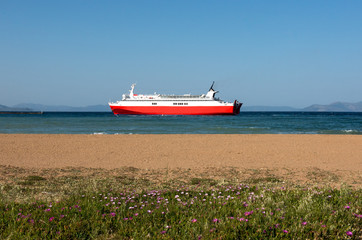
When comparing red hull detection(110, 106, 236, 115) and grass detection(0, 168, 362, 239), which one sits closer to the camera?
grass detection(0, 168, 362, 239)

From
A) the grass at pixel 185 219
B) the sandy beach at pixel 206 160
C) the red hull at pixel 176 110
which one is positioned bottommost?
the sandy beach at pixel 206 160

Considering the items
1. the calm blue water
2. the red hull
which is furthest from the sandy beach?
the red hull

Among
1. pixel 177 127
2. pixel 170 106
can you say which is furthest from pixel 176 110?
pixel 177 127

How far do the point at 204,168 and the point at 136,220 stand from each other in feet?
23.5

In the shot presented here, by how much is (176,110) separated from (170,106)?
1979 mm

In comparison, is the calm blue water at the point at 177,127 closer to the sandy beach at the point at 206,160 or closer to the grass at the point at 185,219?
the sandy beach at the point at 206,160

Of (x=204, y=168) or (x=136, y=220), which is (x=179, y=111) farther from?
(x=136, y=220)

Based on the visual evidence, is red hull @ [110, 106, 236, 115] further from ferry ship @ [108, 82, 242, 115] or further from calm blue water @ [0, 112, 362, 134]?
calm blue water @ [0, 112, 362, 134]

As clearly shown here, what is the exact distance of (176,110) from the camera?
289 ft

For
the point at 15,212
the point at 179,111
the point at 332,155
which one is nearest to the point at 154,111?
the point at 179,111

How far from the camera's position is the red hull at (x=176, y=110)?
Answer: 8819 cm

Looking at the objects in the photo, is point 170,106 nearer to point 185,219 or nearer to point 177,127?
point 177,127

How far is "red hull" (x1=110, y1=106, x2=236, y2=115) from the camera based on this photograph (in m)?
88.2

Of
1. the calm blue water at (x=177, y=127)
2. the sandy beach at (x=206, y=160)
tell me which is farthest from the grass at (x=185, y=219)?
the calm blue water at (x=177, y=127)
